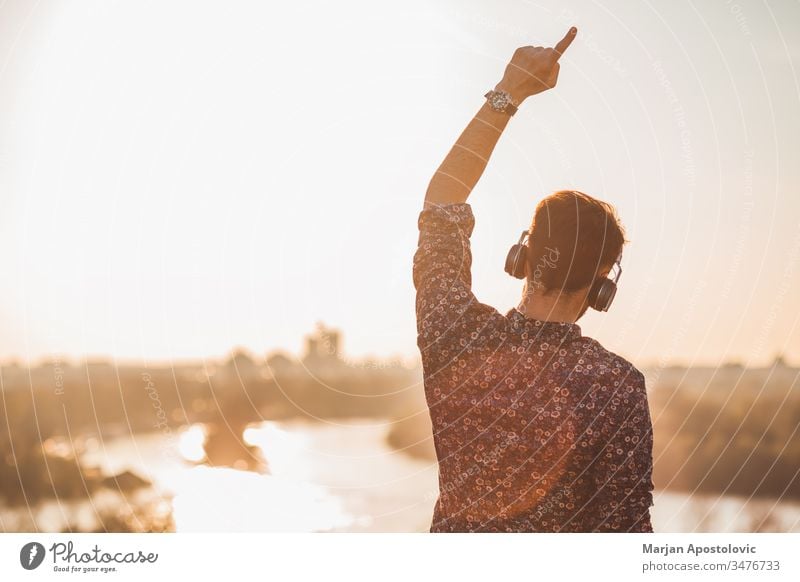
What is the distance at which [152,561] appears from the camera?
138 inches

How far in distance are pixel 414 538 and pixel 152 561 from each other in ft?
3.83

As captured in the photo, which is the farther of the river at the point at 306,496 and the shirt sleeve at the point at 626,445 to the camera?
the river at the point at 306,496

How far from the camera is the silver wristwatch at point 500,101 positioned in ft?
6.88

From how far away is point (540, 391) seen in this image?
1.88 m

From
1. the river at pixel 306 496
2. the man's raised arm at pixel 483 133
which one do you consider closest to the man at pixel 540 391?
the man's raised arm at pixel 483 133

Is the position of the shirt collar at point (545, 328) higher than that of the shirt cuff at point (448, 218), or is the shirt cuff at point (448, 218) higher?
the shirt cuff at point (448, 218)

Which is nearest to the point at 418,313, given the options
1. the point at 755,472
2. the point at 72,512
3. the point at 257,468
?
the point at 72,512

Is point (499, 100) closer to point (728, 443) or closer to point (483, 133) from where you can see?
point (483, 133)

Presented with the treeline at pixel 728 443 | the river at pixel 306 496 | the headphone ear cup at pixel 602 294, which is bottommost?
the river at pixel 306 496

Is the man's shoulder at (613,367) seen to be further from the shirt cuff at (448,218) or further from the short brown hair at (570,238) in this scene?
the shirt cuff at (448,218)

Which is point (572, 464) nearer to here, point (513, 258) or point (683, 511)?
point (513, 258)

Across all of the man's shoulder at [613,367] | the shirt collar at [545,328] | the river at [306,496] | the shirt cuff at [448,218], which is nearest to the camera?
the man's shoulder at [613,367]

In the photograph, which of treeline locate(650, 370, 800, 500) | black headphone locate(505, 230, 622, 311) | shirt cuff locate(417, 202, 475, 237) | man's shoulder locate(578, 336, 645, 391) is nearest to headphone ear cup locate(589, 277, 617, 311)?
black headphone locate(505, 230, 622, 311)

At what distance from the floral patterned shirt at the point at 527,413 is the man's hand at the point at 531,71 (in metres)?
0.48
